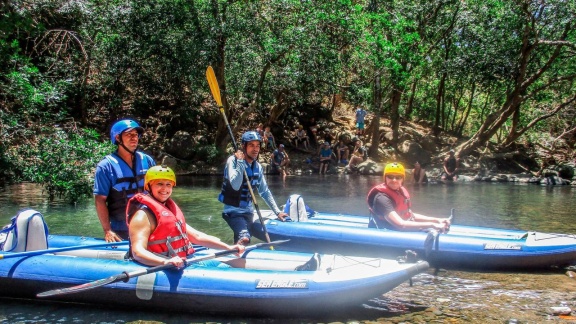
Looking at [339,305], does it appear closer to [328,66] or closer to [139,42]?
[328,66]

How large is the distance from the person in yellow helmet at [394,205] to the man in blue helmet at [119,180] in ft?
7.67

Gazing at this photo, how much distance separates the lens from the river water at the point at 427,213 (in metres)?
3.92

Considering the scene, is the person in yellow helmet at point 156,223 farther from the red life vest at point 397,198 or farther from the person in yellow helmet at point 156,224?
the red life vest at point 397,198

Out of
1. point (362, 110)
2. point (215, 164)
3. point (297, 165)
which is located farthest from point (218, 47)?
point (362, 110)


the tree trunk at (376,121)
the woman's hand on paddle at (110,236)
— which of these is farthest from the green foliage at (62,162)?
the tree trunk at (376,121)

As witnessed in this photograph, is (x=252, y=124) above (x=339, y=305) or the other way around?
above

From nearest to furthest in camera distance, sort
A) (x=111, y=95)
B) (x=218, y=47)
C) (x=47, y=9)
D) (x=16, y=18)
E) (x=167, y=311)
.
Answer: (x=167, y=311) < (x=16, y=18) < (x=47, y=9) < (x=218, y=47) < (x=111, y=95)

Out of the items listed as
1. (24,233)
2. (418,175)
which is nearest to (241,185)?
(24,233)

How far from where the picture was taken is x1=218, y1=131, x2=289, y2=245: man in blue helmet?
4.78 m

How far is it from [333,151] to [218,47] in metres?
5.91

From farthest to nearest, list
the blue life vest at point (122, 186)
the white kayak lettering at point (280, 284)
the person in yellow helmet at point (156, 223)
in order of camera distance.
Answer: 1. the blue life vest at point (122, 186)
2. the white kayak lettering at point (280, 284)
3. the person in yellow helmet at point (156, 223)

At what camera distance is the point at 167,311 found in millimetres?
3850

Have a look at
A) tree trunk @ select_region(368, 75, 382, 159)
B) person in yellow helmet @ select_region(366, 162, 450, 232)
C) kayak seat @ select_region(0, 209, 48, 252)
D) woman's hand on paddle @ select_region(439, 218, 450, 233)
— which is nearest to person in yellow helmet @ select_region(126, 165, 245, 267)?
kayak seat @ select_region(0, 209, 48, 252)

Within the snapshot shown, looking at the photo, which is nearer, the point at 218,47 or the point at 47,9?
the point at 47,9
